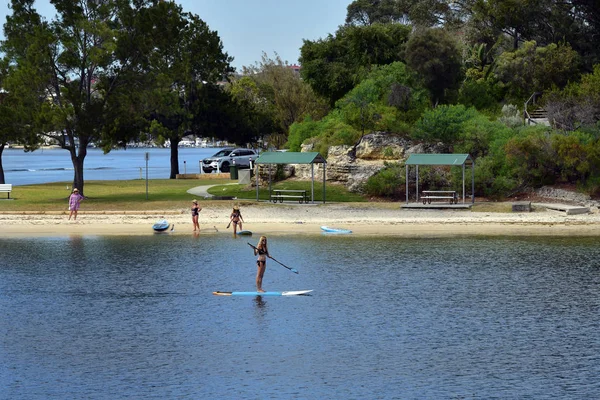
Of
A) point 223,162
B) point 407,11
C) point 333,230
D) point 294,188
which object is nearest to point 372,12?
point 407,11

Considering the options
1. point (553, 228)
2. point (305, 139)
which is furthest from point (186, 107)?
point (553, 228)

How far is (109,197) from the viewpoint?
5784cm

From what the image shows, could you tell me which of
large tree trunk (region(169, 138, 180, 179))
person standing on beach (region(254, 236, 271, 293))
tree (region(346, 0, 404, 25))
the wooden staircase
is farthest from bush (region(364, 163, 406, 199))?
tree (region(346, 0, 404, 25))

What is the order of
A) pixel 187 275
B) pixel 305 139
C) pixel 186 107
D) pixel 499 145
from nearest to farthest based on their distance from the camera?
pixel 187 275 < pixel 499 145 < pixel 305 139 < pixel 186 107

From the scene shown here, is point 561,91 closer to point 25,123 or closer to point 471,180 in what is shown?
point 471,180

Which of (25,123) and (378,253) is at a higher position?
(25,123)

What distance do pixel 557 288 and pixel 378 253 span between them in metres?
9.85

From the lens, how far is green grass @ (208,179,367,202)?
55.3 m

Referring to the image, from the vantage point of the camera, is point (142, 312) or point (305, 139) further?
point (305, 139)

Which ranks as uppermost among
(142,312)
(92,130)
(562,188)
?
(92,130)

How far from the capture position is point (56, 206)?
176ft

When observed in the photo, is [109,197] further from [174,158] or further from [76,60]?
[174,158]

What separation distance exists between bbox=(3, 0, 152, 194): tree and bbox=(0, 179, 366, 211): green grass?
2.85 metres

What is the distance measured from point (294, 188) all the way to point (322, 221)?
383 inches
